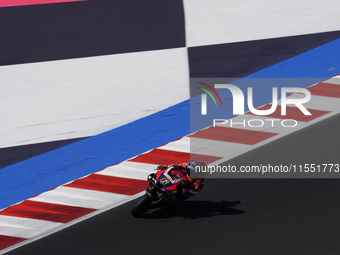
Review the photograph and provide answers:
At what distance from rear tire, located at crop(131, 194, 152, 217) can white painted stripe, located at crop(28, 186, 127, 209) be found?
802 millimetres

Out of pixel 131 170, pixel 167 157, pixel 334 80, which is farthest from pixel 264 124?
pixel 131 170

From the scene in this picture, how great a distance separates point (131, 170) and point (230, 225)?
109 inches

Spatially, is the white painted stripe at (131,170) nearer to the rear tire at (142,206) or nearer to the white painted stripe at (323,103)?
the rear tire at (142,206)

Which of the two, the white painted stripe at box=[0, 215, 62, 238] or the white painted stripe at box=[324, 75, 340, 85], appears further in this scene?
the white painted stripe at box=[324, 75, 340, 85]

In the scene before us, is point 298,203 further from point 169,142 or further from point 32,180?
point 32,180

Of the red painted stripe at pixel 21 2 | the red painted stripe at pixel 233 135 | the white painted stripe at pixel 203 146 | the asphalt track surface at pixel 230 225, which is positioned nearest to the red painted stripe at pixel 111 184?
the asphalt track surface at pixel 230 225

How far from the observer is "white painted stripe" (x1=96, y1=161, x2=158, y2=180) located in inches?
456

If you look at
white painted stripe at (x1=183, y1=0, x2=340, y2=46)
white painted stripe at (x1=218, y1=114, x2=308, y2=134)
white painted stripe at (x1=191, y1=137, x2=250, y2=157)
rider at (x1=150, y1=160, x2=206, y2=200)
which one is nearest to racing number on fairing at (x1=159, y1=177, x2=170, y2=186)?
rider at (x1=150, y1=160, x2=206, y2=200)

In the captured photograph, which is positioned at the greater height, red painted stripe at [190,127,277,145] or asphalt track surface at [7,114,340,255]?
red painted stripe at [190,127,277,145]

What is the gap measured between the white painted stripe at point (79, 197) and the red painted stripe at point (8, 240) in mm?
1016

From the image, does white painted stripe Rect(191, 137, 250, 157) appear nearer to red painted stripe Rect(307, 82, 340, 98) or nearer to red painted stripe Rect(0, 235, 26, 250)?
red painted stripe Rect(307, 82, 340, 98)

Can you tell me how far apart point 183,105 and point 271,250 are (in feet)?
18.4

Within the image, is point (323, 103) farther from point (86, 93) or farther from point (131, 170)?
point (86, 93)

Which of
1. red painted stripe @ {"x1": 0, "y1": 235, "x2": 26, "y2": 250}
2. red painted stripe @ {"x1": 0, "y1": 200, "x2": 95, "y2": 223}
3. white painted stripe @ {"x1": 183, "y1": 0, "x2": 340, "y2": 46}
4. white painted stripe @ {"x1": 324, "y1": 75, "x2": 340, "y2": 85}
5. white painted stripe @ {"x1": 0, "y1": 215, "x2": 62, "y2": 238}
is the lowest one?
red painted stripe @ {"x1": 0, "y1": 235, "x2": 26, "y2": 250}
